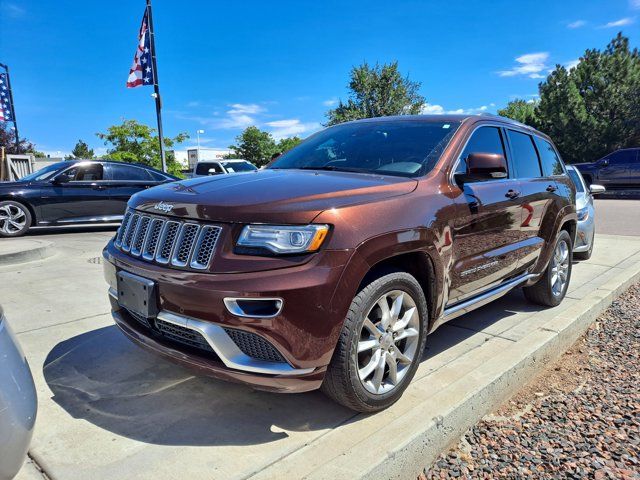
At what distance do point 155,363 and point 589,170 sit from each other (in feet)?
71.8

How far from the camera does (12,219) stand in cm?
885

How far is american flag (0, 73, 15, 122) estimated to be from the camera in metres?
19.8

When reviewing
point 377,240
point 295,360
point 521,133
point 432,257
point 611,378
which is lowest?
point 611,378

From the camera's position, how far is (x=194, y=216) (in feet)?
7.78

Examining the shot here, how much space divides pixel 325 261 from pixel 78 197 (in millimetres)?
8764

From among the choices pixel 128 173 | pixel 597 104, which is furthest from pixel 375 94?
pixel 128 173

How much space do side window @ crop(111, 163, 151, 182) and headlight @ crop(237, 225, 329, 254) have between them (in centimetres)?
881

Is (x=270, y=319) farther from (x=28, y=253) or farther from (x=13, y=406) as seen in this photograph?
(x=28, y=253)

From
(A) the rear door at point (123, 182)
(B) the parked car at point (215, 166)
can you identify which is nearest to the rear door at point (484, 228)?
(A) the rear door at point (123, 182)

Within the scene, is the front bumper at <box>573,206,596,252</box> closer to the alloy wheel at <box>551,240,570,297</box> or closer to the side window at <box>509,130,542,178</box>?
the alloy wheel at <box>551,240,570,297</box>

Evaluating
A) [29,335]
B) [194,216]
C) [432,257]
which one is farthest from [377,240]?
[29,335]

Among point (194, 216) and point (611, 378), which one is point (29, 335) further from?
point (611, 378)

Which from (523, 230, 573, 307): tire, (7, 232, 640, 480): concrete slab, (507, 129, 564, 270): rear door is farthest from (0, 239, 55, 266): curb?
(523, 230, 573, 307): tire

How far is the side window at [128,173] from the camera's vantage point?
32.8 ft
